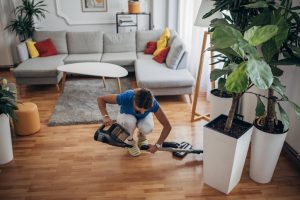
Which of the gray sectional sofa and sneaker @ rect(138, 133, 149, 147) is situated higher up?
the gray sectional sofa

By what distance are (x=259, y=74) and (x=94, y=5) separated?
4606 millimetres

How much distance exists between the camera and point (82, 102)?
150 inches

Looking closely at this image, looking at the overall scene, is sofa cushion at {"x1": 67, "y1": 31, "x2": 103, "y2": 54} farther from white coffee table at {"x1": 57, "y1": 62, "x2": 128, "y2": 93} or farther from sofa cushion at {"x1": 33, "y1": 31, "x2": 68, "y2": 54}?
white coffee table at {"x1": 57, "y1": 62, "x2": 128, "y2": 93}

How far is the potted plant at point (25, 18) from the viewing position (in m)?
4.92

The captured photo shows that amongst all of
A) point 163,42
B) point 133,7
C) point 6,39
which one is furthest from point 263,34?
point 6,39

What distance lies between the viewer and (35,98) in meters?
4.02

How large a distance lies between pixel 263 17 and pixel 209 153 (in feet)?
3.34

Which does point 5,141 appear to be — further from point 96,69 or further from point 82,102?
point 96,69

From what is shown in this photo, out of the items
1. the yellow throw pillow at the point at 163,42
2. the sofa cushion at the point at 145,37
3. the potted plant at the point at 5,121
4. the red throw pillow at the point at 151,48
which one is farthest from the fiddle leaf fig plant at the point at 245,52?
the sofa cushion at the point at 145,37

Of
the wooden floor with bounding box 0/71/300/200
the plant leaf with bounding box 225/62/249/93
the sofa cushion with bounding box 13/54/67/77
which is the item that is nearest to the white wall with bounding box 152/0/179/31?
the sofa cushion with bounding box 13/54/67/77

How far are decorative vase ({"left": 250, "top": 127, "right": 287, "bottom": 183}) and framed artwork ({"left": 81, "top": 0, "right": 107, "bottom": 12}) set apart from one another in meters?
4.15

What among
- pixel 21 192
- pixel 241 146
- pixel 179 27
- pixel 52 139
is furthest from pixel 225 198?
pixel 179 27

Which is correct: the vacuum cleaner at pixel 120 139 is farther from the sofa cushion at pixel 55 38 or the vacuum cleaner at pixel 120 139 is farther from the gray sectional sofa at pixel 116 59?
the sofa cushion at pixel 55 38

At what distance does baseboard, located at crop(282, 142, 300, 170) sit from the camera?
2.49m
